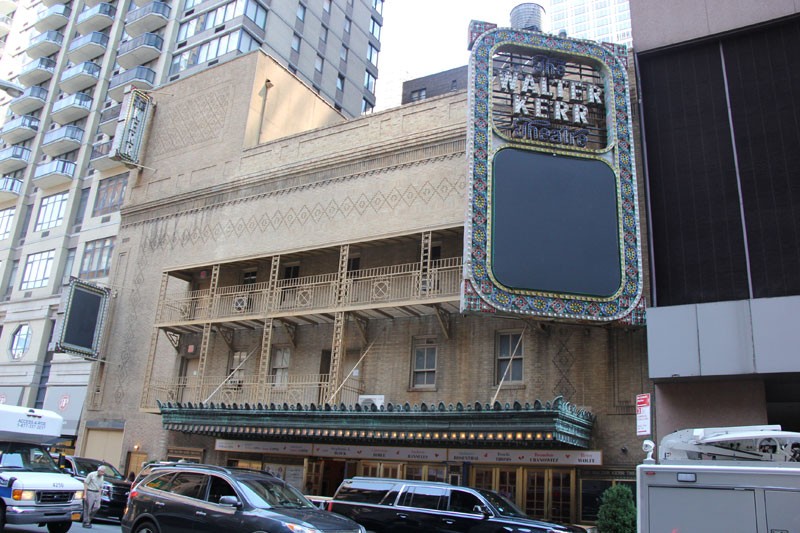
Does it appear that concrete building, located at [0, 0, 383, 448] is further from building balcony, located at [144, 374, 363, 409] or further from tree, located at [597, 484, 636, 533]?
tree, located at [597, 484, 636, 533]

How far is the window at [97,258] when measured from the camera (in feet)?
121

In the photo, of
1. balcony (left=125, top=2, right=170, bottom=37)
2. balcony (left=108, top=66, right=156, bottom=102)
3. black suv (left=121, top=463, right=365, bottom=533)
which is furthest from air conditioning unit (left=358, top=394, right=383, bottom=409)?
balcony (left=125, top=2, right=170, bottom=37)

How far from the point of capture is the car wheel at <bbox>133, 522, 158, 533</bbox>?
38.0ft

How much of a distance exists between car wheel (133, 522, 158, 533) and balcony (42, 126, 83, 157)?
42.8m

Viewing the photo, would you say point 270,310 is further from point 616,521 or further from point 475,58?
point 616,521

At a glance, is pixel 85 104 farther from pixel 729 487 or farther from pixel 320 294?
pixel 729 487

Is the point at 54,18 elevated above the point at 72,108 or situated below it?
above

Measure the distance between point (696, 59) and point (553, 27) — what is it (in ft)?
533

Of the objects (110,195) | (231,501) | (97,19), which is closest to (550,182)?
(231,501)

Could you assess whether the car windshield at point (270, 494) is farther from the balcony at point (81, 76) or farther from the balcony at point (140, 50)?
the balcony at point (81, 76)

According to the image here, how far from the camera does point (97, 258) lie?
1483 inches

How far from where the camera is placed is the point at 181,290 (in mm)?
29297

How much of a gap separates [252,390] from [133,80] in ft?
101

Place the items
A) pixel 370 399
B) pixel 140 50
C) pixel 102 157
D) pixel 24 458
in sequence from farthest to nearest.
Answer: pixel 140 50 → pixel 102 157 → pixel 370 399 → pixel 24 458
